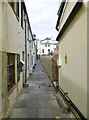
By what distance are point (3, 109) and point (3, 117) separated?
0.75 ft

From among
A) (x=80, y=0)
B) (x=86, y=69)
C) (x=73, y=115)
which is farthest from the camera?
(x=73, y=115)

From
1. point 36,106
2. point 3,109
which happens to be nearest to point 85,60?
point 3,109

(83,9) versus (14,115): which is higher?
(83,9)

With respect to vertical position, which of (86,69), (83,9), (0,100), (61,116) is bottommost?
(61,116)

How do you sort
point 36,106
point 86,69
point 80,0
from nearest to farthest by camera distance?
point 86,69, point 80,0, point 36,106

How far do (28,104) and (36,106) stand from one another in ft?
1.70

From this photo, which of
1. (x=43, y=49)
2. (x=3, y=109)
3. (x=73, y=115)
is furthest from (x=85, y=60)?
(x=43, y=49)

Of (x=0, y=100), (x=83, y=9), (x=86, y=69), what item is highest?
(x=83, y=9)

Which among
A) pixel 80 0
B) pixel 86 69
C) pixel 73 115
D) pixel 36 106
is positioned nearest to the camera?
pixel 86 69

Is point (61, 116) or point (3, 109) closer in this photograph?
point (3, 109)

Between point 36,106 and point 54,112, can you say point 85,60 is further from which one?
point 36,106

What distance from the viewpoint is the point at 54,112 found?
25.5 feet

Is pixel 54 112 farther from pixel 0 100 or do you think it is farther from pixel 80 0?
pixel 80 0

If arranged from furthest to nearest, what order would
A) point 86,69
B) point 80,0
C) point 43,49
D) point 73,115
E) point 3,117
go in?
point 43,49 → point 73,115 → point 3,117 → point 80,0 → point 86,69
